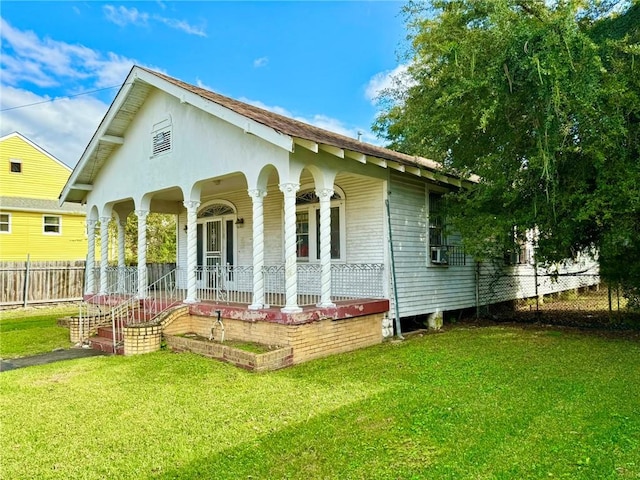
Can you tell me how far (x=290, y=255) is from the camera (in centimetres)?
807

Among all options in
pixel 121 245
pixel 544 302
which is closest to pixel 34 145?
pixel 121 245

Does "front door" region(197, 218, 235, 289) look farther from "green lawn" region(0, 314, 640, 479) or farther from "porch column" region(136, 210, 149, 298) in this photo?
"green lawn" region(0, 314, 640, 479)

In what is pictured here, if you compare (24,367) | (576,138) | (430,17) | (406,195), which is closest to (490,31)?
(576,138)

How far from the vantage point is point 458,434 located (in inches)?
173

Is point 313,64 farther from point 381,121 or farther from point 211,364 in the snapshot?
point 211,364

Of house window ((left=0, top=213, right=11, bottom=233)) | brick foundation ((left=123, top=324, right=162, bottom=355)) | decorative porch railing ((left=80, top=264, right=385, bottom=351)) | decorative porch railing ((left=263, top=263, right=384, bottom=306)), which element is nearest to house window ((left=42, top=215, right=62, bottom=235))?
house window ((left=0, top=213, right=11, bottom=233))

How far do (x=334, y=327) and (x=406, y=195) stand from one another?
3935mm

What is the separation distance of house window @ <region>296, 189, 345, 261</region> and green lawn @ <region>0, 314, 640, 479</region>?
11.8 feet

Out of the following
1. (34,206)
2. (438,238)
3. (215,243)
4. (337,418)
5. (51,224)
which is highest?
(34,206)

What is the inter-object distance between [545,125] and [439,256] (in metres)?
4.79

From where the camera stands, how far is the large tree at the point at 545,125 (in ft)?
23.6

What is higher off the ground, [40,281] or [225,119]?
[225,119]

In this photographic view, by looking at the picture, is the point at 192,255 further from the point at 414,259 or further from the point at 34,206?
the point at 34,206

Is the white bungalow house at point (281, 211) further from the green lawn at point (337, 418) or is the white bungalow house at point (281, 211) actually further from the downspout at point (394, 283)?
the green lawn at point (337, 418)
